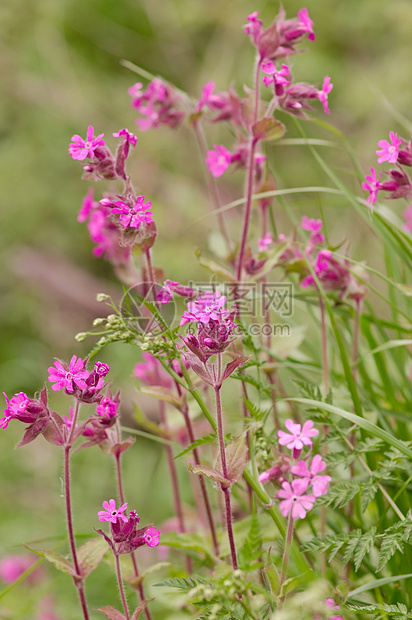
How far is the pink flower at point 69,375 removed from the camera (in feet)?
2.00

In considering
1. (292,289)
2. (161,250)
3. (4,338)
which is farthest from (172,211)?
(292,289)

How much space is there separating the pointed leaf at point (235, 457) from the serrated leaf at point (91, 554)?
19 cm

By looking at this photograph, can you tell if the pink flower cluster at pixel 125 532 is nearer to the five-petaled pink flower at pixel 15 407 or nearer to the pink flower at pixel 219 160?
the five-petaled pink flower at pixel 15 407

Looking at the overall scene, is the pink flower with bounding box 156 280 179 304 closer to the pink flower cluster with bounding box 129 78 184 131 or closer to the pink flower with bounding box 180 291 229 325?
the pink flower with bounding box 180 291 229 325

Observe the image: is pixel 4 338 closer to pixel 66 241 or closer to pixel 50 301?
pixel 50 301

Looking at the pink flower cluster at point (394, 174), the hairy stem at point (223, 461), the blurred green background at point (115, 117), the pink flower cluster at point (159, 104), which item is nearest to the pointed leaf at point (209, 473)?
the hairy stem at point (223, 461)

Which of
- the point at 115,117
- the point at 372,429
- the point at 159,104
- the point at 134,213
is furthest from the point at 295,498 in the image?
the point at 115,117

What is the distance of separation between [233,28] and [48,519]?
230 centimetres

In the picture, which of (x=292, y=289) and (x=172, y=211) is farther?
(x=172, y=211)

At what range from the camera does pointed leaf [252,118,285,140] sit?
2.71 feet

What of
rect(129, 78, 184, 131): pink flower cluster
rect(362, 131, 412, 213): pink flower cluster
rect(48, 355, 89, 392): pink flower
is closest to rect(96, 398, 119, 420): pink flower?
rect(48, 355, 89, 392): pink flower

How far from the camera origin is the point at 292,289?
1.05 metres

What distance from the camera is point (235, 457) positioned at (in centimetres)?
63

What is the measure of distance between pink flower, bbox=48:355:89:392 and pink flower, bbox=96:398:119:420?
0.04m
